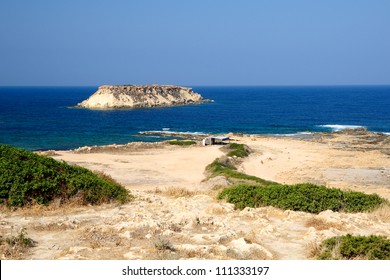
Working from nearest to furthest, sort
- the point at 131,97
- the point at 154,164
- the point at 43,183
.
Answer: the point at 43,183, the point at 154,164, the point at 131,97

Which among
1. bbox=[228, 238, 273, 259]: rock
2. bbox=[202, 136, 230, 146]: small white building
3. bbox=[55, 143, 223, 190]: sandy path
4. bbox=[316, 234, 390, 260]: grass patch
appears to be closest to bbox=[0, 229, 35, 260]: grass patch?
bbox=[228, 238, 273, 259]: rock

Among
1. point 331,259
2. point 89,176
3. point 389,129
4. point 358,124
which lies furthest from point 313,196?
point 358,124

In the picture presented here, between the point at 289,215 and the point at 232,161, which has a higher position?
the point at 289,215

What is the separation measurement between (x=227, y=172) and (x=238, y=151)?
516 inches

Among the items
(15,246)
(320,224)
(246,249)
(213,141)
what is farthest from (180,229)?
(213,141)

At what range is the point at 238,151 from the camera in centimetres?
4772

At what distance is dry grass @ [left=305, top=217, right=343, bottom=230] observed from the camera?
38.5 feet

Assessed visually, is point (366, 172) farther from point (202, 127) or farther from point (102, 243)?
point (202, 127)

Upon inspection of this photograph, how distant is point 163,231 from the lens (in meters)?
10.5

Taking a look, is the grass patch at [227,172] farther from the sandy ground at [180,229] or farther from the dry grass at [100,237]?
the dry grass at [100,237]

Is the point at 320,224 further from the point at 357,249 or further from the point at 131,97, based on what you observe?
the point at 131,97

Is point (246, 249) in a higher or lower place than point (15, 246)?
lower

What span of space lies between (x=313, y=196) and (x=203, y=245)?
25.7 feet

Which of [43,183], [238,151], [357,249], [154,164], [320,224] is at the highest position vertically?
[43,183]
